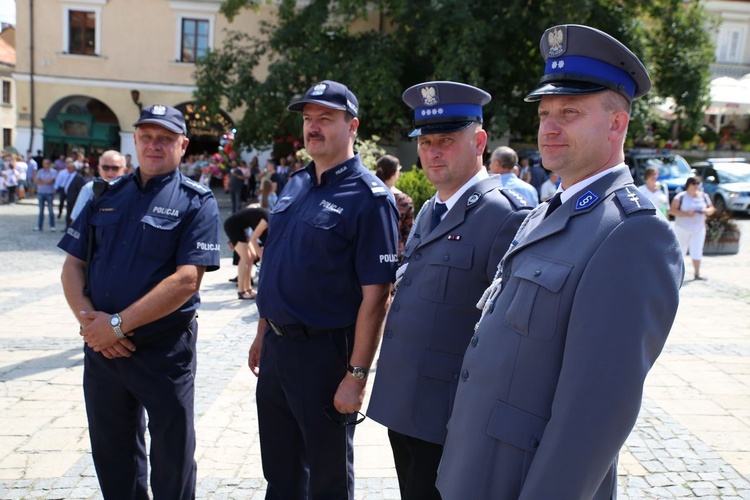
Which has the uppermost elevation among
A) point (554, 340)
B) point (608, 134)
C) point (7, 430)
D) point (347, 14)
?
point (347, 14)

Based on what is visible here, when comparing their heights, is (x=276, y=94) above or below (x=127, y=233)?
above

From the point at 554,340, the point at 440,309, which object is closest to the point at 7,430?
the point at 440,309

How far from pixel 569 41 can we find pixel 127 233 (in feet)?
7.41

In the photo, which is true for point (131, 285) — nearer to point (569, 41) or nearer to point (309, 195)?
point (309, 195)

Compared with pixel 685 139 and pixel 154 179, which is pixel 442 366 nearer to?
pixel 154 179

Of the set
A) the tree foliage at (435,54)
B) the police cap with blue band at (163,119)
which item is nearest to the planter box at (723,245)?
the tree foliage at (435,54)

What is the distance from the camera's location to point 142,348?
10.5 feet

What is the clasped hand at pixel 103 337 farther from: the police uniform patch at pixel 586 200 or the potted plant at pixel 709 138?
the potted plant at pixel 709 138

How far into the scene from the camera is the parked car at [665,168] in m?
21.3

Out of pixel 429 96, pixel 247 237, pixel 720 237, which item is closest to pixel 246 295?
pixel 247 237

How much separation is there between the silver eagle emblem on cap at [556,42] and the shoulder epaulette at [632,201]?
1.53 feet

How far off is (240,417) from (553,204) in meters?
3.56

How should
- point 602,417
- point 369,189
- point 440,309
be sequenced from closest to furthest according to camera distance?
point 602,417 < point 440,309 < point 369,189

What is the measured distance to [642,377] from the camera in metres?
1.71
